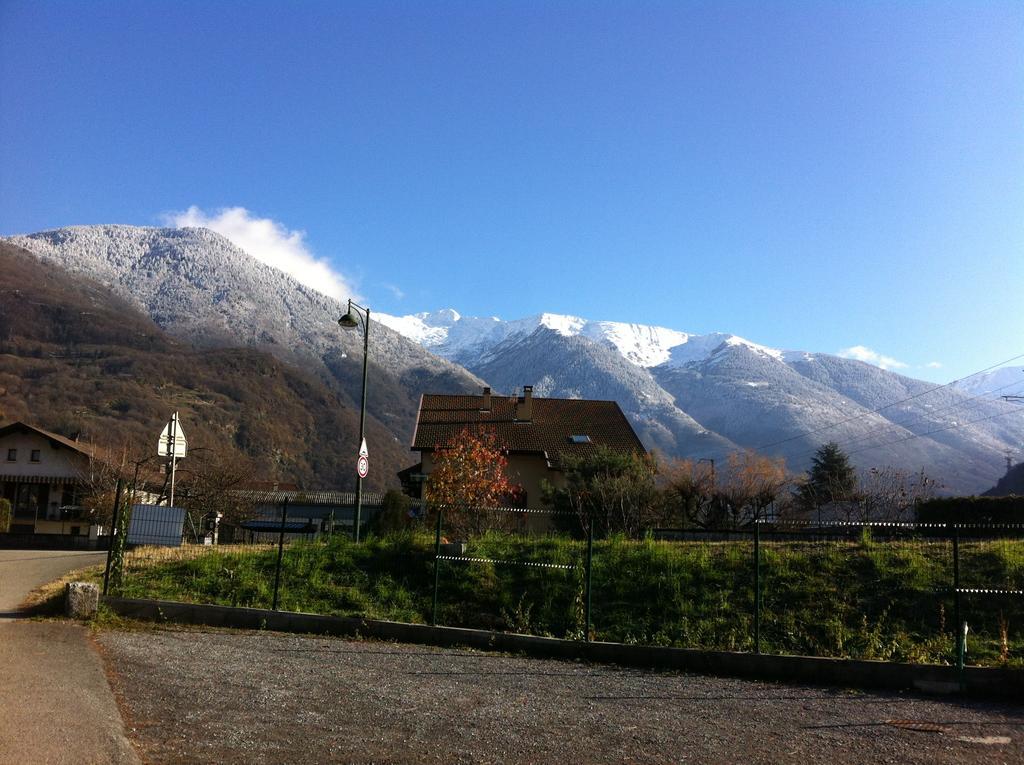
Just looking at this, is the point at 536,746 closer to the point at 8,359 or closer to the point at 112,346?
the point at 8,359

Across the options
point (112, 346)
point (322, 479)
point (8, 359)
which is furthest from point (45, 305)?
point (322, 479)

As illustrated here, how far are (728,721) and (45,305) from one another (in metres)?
189

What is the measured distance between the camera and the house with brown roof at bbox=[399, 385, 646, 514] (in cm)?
4309

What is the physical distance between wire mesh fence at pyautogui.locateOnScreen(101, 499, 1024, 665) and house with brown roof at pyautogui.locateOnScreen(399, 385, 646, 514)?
24.7m

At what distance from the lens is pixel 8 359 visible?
132 meters

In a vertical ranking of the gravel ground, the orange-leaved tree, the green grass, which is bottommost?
the gravel ground

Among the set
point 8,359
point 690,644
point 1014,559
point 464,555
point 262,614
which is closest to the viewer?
point 690,644

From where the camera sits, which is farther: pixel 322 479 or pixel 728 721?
pixel 322 479

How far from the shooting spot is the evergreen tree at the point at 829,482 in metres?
40.2

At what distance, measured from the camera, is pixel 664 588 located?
1420 cm

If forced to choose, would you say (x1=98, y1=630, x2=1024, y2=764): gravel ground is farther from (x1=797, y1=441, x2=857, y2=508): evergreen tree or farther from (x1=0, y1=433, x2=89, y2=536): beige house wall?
(x1=0, y1=433, x2=89, y2=536): beige house wall

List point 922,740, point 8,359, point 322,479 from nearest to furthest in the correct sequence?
point 922,740 → point 322,479 → point 8,359

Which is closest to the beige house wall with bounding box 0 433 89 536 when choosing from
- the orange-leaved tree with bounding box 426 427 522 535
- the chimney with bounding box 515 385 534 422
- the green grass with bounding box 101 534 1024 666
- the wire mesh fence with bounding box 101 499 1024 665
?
the chimney with bounding box 515 385 534 422

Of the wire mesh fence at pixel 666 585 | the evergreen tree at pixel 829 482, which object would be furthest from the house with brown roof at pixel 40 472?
the evergreen tree at pixel 829 482
